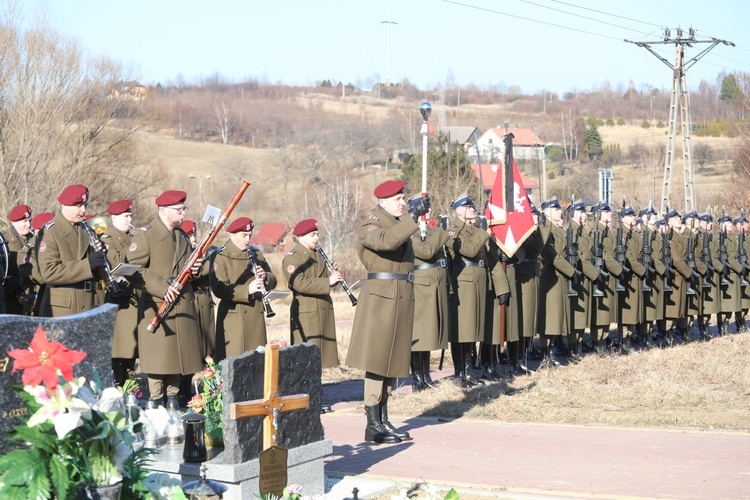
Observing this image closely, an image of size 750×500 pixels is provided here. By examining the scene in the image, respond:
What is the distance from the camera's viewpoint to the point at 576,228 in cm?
1452

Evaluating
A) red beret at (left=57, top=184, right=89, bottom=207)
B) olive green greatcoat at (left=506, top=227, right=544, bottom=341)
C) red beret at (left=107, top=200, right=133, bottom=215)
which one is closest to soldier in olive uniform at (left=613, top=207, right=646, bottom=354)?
olive green greatcoat at (left=506, top=227, right=544, bottom=341)

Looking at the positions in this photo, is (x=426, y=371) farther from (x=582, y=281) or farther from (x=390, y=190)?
(x=390, y=190)

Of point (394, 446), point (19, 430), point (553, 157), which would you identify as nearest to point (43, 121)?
point (394, 446)

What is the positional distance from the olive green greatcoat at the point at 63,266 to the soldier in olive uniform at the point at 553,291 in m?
6.17

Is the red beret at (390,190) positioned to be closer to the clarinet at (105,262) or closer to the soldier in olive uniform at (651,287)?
the clarinet at (105,262)

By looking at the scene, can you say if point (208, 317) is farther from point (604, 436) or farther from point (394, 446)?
point (604, 436)

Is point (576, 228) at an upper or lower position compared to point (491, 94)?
lower

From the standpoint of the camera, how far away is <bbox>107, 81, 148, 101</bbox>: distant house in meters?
34.6

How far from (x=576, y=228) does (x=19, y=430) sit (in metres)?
11.4

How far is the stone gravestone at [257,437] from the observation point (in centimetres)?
621

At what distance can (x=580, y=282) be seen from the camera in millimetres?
14391

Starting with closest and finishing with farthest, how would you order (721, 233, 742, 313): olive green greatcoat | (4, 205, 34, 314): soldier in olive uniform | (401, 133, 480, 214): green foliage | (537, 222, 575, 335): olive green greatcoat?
(4, 205, 34, 314): soldier in olive uniform < (537, 222, 575, 335): olive green greatcoat < (721, 233, 742, 313): olive green greatcoat < (401, 133, 480, 214): green foliage

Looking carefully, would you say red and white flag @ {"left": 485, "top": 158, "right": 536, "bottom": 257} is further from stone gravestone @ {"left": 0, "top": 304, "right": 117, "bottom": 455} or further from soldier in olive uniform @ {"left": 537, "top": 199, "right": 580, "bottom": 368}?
stone gravestone @ {"left": 0, "top": 304, "right": 117, "bottom": 455}

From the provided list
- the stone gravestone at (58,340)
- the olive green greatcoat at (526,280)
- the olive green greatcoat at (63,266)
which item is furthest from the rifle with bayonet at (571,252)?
the stone gravestone at (58,340)
